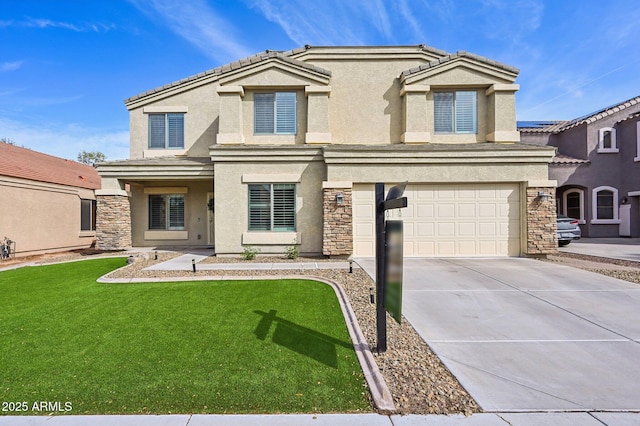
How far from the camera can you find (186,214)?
48.6 feet

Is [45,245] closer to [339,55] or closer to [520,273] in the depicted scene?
[339,55]

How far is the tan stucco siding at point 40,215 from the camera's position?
42.1ft

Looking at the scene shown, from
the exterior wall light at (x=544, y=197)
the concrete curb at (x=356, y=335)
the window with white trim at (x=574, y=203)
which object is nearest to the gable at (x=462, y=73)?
the exterior wall light at (x=544, y=197)

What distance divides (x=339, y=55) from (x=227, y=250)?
32.6 ft

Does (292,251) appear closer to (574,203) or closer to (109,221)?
(109,221)

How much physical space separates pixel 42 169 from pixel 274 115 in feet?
40.8

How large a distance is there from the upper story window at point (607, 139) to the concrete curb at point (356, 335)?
22.0 m

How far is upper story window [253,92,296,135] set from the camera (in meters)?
12.3

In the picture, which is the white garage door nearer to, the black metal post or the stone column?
the black metal post

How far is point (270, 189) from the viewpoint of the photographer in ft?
38.0

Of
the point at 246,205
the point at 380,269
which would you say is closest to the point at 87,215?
the point at 246,205

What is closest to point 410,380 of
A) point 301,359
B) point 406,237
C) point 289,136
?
point 301,359

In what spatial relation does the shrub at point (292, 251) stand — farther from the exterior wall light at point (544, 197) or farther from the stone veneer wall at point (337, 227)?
the exterior wall light at point (544, 197)

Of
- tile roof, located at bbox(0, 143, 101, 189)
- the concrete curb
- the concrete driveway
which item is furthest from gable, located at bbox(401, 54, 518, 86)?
tile roof, located at bbox(0, 143, 101, 189)
